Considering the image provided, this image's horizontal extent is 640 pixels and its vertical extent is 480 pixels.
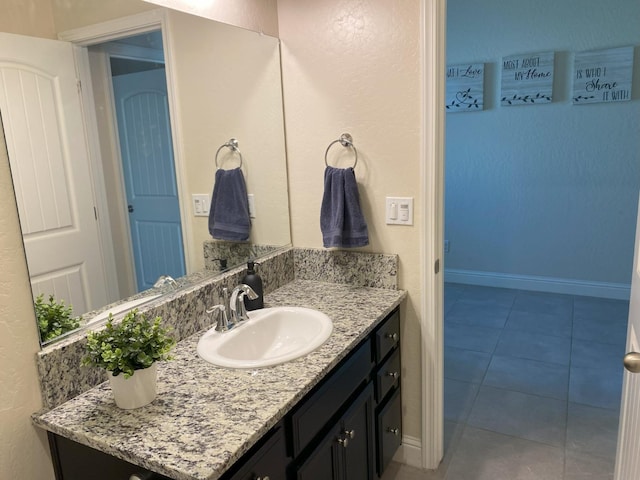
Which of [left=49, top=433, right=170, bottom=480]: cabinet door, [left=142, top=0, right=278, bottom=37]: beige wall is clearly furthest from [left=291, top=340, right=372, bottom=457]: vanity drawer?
[left=142, top=0, right=278, bottom=37]: beige wall

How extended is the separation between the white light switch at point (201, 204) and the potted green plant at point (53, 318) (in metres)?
0.61

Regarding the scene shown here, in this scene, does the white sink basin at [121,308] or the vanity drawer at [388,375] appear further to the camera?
the vanity drawer at [388,375]

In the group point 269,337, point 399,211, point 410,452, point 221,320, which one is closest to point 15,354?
point 221,320

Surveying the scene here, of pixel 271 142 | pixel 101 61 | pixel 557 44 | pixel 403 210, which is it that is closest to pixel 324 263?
pixel 403 210

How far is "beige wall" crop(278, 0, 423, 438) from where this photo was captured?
6.12ft

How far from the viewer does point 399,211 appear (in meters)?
1.98

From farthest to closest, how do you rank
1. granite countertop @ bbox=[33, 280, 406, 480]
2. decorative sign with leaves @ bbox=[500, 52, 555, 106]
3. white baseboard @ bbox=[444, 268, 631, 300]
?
white baseboard @ bbox=[444, 268, 631, 300] → decorative sign with leaves @ bbox=[500, 52, 555, 106] → granite countertop @ bbox=[33, 280, 406, 480]

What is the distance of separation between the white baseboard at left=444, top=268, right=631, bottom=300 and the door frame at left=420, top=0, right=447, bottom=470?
8.46ft

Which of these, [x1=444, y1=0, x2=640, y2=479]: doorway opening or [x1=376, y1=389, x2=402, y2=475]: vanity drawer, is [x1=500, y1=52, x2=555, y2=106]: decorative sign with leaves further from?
[x1=376, y1=389, x2=402, y2=475]: vanity drawer

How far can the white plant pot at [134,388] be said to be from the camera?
3.93 feet

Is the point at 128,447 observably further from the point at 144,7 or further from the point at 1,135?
the point at 144,7

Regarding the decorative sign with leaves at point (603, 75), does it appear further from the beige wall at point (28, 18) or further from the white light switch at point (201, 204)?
the beige wall at point (28, 18)

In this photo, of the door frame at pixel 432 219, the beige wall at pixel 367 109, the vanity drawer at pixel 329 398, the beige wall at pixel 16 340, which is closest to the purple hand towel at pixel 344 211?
the beige wall at pixel 367 109

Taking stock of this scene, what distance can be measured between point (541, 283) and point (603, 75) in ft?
5.69
